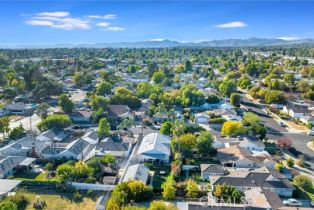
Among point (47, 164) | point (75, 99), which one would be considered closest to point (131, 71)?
point (75, 99)

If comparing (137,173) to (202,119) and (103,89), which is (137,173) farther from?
(103,89)

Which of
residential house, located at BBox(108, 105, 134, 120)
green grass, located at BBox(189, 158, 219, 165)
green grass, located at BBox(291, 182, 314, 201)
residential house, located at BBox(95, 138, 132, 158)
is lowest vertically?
green grass, located at BBox(291, 182, 314, 201)

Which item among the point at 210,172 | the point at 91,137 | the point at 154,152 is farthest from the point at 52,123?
the point at 210,172

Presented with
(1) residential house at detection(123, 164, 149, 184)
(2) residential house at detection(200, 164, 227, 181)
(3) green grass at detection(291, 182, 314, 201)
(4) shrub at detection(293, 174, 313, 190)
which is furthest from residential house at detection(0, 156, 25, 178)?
(4) shrub at detection(293, 174, 313, 190)

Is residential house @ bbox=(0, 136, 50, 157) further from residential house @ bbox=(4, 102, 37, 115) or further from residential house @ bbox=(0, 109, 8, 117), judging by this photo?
residential house @ bbox=(0, 109, 8, 117)

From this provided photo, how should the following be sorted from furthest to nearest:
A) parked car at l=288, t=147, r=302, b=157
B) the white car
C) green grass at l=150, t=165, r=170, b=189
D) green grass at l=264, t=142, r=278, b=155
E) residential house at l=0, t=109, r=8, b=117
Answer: residential house at l=0, t=109, r=8, b=117, green grass at l=264, t=142, r=278, b=155, parked car at l=288, t=147, r=302, b=157, green grass at l=150, t=165, r=170, b=189, the white car

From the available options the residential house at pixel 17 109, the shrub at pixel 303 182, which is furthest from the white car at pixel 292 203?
the residential house at pixel 17 109
